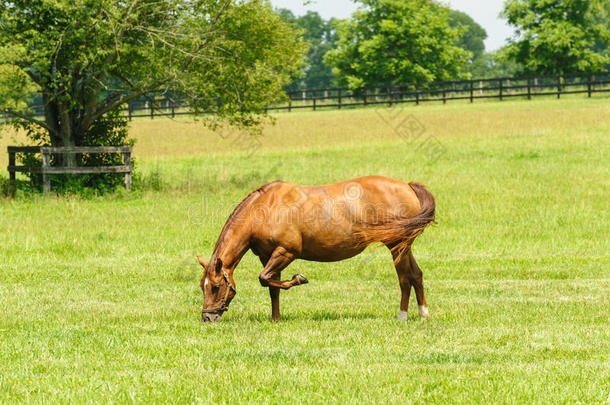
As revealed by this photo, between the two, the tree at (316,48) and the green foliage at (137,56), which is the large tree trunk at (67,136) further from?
the tree at (316,48)

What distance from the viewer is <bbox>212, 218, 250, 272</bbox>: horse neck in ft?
28.7

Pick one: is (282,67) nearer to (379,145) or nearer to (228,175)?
(228,175)

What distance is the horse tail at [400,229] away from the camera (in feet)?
29.2

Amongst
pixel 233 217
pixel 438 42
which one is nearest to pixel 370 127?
pixel 438 42

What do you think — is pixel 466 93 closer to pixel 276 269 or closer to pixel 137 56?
pixel 137 56

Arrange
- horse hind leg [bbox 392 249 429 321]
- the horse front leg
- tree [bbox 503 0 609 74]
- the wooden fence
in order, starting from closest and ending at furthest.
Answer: the horse front leg, horse hind leg [bbox 392 249 429 321], the wooden fence, tree [bbox 503 0 609 74]

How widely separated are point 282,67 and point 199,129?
23499 millimetres

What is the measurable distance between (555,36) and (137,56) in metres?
46.3

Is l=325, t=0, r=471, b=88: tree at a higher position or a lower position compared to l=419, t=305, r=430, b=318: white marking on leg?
higher

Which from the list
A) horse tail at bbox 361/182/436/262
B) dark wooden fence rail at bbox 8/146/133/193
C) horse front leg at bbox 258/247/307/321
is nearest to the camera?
horse front leg at bbox 258/247/307/321

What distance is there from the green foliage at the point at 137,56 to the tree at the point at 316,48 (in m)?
82.1

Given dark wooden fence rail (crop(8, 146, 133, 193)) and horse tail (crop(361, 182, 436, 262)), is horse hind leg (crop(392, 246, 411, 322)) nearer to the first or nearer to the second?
horse tail (crop(361, 182, 436, 262))

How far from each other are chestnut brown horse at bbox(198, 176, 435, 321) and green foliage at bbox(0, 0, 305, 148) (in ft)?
42.5

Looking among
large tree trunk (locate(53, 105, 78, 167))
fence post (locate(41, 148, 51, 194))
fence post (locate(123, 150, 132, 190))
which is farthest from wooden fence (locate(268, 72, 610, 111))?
fence post (locate(41, 148, 51, 194))
